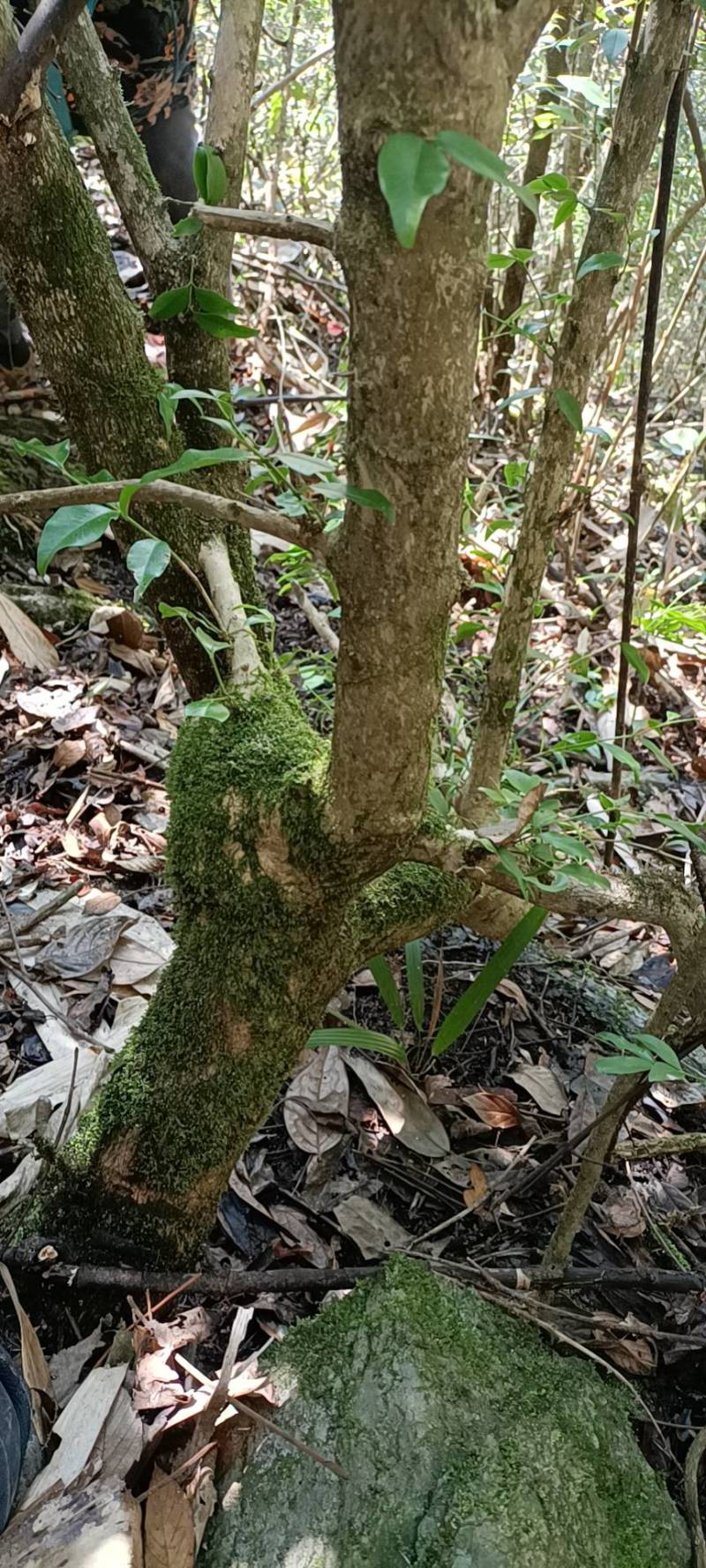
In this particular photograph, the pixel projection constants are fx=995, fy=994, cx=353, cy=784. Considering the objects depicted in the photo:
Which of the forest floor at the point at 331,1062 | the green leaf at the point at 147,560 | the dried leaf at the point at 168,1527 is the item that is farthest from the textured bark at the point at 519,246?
the dried leaf at the point at 168,1527

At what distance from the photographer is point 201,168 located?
3.39ft

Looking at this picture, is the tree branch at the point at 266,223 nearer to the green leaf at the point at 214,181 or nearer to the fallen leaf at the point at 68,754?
the green leaf at the point at 214,181

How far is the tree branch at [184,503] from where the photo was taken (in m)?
0.82

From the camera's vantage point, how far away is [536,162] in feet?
10.7

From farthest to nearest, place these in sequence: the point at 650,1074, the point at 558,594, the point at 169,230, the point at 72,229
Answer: the point at 558,594, the point at 169,230, the point at 72,229, the point at 650,1074

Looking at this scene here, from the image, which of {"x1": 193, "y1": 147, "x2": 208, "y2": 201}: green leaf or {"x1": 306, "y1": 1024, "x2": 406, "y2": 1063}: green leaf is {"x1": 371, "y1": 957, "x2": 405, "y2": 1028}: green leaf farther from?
{"x1": 193, "y1": 147, "x2": 208, "y2": 201}: green leaf

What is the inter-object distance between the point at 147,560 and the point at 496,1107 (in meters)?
1.20

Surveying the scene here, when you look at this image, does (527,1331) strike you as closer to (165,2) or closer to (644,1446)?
(644,1446)

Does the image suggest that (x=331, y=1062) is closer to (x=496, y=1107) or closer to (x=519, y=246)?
(x=496, y=1107)

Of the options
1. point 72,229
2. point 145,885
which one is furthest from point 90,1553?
point 72,229

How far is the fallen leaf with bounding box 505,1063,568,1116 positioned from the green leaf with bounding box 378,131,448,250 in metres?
1.54

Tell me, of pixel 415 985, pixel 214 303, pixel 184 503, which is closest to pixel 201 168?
pixel 214 303

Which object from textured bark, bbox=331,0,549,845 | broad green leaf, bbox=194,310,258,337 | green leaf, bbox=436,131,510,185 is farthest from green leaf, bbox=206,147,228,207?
green leaf, bbox=436,131,510,185

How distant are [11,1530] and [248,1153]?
0.62 m
